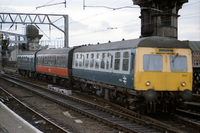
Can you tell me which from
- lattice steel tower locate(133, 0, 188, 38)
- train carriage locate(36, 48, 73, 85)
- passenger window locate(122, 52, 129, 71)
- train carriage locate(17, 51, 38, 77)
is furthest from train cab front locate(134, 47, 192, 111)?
train carriage locate(17, 51, 38, 77)

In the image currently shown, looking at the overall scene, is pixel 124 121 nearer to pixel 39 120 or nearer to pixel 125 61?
pixel 125 61

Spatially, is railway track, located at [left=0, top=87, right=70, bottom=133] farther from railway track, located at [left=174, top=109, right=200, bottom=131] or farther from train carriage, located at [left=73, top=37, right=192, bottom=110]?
railway track, located at [left=174, top=109, right=200, bottom=131]

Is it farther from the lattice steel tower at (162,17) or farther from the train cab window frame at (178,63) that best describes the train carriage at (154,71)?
the lattice steel tower at (162,17)

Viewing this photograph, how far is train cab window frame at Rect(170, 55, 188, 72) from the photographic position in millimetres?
12492

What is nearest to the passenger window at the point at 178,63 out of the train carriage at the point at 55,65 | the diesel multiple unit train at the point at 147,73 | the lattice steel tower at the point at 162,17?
the diesel multiple unit train at the point at 147,73

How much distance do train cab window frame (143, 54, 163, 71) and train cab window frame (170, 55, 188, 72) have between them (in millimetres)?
493

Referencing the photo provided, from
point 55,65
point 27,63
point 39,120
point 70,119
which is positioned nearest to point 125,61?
point 70,119

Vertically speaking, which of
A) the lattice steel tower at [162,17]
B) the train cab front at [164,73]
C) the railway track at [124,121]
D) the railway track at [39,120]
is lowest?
the railway track at [39,120]

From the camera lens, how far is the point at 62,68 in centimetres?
2431

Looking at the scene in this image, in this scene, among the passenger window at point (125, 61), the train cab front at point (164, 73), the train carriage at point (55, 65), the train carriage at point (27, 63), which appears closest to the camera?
the train cab front at point (164, 73)

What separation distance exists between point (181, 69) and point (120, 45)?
10.3 ft

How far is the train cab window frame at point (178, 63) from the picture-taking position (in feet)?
41.0

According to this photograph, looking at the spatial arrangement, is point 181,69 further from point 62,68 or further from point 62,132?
point 62,68

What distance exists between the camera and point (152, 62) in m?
12.3
